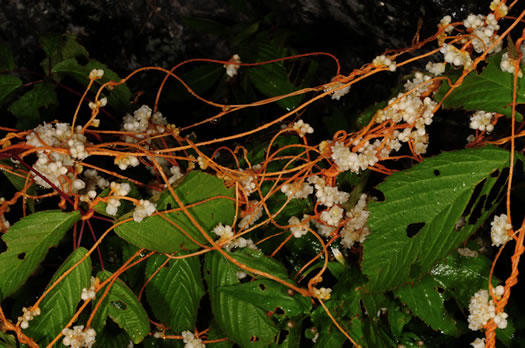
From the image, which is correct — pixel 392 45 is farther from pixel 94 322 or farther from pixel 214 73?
pixel 94 322

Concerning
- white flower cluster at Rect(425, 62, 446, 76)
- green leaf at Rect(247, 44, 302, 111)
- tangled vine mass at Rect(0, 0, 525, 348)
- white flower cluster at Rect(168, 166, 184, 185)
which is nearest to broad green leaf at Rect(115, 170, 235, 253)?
tangled vine mass at Rect(0, 0, 525, 348)

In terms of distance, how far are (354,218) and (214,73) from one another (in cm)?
56

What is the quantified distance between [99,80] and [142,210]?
0.43m

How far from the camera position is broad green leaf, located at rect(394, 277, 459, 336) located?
98 cm

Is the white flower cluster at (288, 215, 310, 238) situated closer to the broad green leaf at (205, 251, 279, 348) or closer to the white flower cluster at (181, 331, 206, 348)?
the broad green leaf at (205, 251, 279, 348)

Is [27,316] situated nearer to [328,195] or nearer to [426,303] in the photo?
[328,195]

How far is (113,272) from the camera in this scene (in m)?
1.09

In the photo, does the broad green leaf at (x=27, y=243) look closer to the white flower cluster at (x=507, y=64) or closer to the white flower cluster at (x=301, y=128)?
the white flower cluster at (x=301, y=128)

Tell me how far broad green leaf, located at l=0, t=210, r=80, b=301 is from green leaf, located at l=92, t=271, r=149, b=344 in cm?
12

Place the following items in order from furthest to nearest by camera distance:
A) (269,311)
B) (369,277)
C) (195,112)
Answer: (195,112), (269,311), (369,277)

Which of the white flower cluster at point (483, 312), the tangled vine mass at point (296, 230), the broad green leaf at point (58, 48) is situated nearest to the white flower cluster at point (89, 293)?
the tangled vine mass at point (296, 230)

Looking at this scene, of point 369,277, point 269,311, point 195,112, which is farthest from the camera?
point 195,112

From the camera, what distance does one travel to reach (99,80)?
4.07 ft

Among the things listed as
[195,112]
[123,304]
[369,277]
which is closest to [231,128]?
[195,112]
